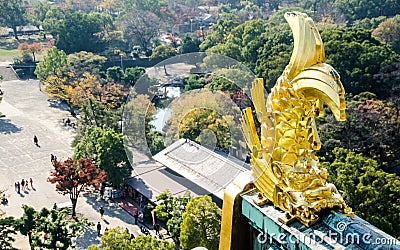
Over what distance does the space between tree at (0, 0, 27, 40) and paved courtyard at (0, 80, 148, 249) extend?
15.0 meters

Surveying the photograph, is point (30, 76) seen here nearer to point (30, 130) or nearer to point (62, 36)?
point (62, 36)

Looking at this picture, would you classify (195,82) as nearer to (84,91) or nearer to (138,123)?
(84,91)

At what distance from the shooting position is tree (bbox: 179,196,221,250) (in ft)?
50.0

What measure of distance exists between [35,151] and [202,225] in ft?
48.3

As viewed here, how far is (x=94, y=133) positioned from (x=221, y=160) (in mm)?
6601

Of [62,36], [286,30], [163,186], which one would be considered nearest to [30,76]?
[62,36]

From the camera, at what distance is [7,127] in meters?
→ 30.4

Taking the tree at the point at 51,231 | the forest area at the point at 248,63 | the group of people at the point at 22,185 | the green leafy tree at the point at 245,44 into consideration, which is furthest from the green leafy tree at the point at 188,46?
the tree at the point at 51,231

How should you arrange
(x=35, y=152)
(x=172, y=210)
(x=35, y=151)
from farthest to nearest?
1. (x=35, y=151)
2. (x=35, y=152)
3. (x=172, y=210)

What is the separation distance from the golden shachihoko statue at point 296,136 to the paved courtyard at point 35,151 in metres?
12.6

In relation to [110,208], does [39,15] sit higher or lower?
higher

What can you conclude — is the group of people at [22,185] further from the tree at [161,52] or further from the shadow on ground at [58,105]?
the tree at [161,52]

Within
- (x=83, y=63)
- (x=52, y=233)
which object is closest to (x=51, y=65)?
(x=83, y=63)

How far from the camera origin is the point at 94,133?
22531 millimetres
